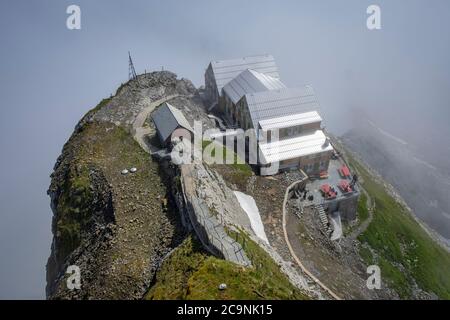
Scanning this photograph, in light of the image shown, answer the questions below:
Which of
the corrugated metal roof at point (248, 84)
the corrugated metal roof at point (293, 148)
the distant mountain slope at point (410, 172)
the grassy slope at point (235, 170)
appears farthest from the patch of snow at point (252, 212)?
the distant mountain slope at point (410, 172)

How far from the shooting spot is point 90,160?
53344mm

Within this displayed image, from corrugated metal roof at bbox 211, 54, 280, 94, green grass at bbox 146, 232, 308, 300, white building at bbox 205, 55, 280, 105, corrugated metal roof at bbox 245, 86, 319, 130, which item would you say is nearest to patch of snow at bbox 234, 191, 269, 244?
green grass at bbox 146, 232, 308, 300

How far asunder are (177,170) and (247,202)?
1132cm

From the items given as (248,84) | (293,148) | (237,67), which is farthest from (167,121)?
(237,67)

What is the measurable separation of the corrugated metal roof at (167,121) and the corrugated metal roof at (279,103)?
492 inches

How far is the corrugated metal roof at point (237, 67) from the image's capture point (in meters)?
74.4

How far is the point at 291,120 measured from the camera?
6197 centimetres

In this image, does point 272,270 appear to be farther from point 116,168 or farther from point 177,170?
point 116,168

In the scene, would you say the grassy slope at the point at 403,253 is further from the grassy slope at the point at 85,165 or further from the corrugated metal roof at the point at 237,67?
the grassy slope at the point at 85,165

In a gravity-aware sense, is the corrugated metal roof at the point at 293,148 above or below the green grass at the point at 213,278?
above

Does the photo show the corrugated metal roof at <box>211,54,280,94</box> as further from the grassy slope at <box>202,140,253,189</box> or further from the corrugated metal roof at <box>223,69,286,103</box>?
the grassy slope at <box>202,140,253,189</box>

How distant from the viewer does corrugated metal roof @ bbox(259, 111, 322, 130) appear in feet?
198

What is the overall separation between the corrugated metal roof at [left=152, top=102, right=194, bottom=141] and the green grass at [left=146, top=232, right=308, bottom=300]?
73.8ft

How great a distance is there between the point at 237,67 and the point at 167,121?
87.2ft
